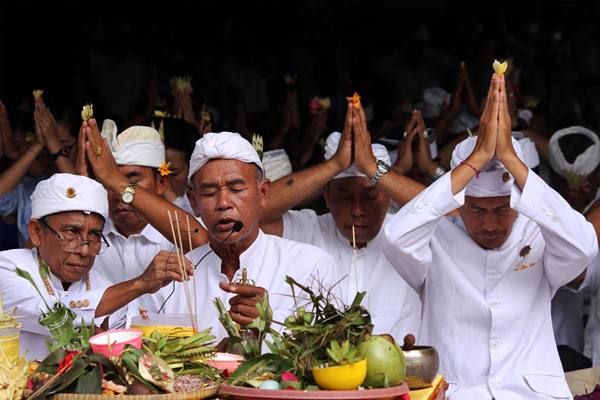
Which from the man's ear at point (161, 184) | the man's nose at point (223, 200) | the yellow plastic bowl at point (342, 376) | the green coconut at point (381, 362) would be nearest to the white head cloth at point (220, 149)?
the man's nose at point (223, 200)

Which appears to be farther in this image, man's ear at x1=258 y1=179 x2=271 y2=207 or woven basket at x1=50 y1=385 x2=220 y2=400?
man's ear at x1=258 y1=179 x2=271 y2=207

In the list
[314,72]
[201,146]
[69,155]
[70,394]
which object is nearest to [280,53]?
[314,72]

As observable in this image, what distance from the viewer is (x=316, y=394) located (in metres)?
3.45

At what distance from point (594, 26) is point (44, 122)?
8.11 metres

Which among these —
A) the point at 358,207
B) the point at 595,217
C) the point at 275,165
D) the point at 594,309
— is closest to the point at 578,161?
the point at 594,309

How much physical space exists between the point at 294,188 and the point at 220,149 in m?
0.72

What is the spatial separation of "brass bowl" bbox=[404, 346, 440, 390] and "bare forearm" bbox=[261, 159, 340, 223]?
156 centimetres

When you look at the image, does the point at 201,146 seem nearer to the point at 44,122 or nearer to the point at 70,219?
the point at 70,219

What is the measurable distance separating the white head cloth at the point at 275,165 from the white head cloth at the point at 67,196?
61.1 inches

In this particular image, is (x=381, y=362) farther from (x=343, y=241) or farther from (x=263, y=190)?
(x=343, y=241)

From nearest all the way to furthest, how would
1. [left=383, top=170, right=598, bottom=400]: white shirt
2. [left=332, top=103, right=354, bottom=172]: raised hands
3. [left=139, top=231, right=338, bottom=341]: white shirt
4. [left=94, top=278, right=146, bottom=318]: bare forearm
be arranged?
1. [left=94, top=278, right=146, bottom=318]: bare forearm
2. [left=383, top=170, right=598, bottom=400]: white shirt
3. [left=139, top=231, right=338, bottom=341]: white shirt
4. [left=332, top=103, right=354, bottom=172]: raised hands

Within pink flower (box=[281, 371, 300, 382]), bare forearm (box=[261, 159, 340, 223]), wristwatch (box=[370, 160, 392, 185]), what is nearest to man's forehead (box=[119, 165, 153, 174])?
bare forearm (box=[261, 159, 340, 223])

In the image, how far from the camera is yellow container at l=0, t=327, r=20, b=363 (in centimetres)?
381

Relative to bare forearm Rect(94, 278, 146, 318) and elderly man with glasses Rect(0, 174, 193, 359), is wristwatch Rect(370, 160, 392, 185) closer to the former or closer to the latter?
elderly man with glasses Rect(0, 174, 193, 359)
